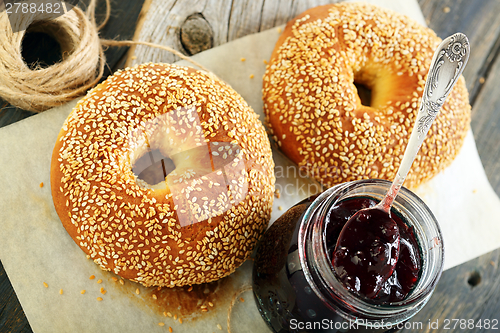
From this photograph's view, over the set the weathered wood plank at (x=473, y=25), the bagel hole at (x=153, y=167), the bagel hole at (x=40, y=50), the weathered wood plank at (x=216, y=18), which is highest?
the weathered wood plank at (x=473, y=25)

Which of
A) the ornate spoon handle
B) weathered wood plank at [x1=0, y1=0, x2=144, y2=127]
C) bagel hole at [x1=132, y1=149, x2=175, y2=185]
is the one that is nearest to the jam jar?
the ornate spoon handle

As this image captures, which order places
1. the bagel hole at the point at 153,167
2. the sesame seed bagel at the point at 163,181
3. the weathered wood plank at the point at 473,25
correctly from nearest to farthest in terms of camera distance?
the sesame seed bagel at the point at 163,181 → the bagel hole at the point at 153,167 → the weathered wood plank at the point at 473,25

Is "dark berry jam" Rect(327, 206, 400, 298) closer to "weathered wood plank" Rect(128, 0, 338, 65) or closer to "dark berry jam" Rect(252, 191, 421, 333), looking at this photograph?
"dark berry jam" Rect(252, 191, 421, 333)

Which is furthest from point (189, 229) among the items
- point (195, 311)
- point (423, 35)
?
point (423, 35)

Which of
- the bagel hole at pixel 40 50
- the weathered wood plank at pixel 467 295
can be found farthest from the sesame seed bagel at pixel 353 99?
the bagel hole at pixel 40 50

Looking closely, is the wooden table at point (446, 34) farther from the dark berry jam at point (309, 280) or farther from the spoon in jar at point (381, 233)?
the spoon in jar at point (381, 233)

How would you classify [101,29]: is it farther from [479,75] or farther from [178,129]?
[479,75]
